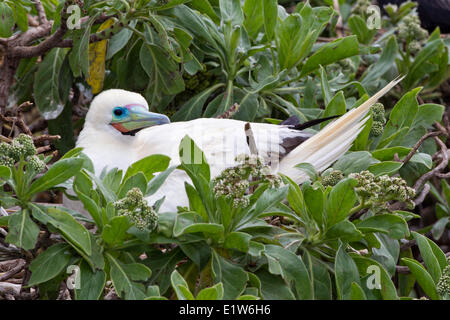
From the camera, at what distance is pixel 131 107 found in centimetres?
298

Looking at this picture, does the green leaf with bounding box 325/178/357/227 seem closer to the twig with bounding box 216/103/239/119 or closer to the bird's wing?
the bird's wing

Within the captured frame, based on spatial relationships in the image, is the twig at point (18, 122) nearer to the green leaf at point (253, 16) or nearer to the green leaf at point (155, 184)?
the green leaf at point (155, 184)

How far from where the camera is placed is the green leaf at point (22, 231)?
6.68ft

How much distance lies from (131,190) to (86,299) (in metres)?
0.33

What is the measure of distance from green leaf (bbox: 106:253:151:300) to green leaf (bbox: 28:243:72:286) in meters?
0.14

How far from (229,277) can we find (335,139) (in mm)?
857

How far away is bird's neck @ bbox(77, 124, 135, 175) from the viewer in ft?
9.45

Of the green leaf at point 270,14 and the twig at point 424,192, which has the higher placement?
the green leaf at point 270,14

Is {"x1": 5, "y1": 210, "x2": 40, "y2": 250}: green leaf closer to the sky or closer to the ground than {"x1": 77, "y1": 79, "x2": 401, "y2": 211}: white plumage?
closer to the ground

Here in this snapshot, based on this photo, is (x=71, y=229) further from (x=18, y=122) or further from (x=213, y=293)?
(x=18, y=122)

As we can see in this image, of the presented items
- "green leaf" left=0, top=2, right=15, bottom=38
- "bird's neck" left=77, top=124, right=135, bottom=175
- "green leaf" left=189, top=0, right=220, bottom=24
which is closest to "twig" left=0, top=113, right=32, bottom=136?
"bird's neck" left=77, top=124, right=135, bottom=175

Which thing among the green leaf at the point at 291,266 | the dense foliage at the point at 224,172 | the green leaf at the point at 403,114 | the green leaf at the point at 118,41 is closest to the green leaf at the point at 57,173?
the dense foliage at the point at 224,172

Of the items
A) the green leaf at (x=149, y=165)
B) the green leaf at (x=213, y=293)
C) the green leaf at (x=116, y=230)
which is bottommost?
the green leaf at (x=213, y=293)

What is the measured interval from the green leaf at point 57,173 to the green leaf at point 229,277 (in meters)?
0.47
